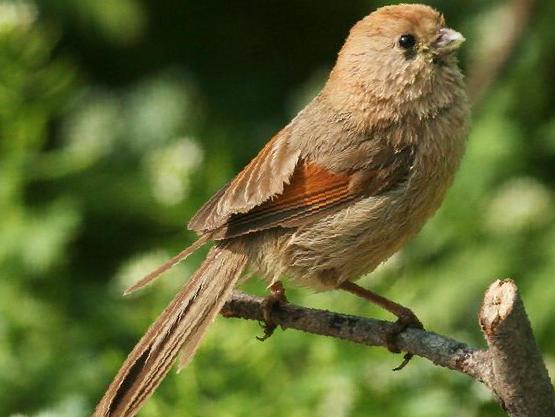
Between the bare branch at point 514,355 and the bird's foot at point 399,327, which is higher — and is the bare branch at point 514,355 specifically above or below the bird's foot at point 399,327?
above

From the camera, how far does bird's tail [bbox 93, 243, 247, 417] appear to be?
169 inches

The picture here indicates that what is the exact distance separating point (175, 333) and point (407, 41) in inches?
57.9

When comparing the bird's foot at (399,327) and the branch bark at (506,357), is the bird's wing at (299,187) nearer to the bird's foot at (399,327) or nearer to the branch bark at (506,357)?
the bird's foot at (399,327)

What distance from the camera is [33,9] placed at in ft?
23.1

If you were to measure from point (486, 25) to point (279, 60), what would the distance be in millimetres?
1468

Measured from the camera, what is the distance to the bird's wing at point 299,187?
16.1ft

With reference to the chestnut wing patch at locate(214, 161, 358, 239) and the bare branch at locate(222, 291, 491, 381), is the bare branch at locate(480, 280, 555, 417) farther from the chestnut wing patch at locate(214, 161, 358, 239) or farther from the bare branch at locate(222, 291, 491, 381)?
the chestnut wing patch at locate(214, 161, 358, 239)

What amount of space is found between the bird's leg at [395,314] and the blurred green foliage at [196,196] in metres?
0.37

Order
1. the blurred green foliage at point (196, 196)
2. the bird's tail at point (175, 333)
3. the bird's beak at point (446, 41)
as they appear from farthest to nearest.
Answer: the blurred green foliage at point (196, 196) → the bird's beak at point (446, 41) → the bird's tail at point (175, 333)

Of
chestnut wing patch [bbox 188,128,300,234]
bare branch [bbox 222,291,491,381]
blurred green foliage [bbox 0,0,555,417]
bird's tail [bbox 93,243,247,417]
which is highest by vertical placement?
chestnut wing patch [bbox 188,128,300,234]

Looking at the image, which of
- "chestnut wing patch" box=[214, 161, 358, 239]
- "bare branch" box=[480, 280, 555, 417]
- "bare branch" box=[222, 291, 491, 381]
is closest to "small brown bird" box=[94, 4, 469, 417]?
"chestnut wing patch" box=[214, 161, 358, 239]

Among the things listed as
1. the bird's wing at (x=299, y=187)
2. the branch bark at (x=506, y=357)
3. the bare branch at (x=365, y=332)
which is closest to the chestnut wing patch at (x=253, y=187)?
the bird's wing at (x=299, y=187)

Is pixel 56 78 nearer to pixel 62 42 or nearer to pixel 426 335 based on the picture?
pixel 62 42

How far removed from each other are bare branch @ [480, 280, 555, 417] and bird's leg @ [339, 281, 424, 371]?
0.77m
